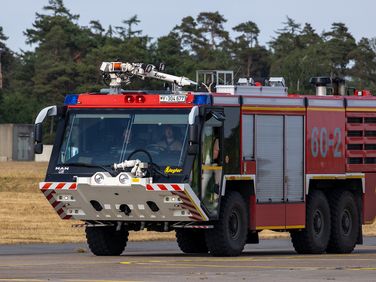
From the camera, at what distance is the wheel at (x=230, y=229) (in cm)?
2591

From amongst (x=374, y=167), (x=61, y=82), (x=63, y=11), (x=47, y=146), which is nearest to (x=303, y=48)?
(x=63, y=11)

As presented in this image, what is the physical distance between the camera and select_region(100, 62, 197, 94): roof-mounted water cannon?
1073 inches

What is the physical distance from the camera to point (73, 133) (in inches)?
1043

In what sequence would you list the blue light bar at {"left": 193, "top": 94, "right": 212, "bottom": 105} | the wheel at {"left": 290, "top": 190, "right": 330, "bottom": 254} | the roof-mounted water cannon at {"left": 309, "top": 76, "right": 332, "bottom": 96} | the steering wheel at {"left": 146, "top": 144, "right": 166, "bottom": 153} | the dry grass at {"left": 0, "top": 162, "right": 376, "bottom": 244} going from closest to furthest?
the steering wheel at {"left": 146, "top": 144, "right": 166, "bottom": 153} → the blue light bar at {"left": 193, "top": 94, "right": 212, "bottom": 105} → the wheel at {"left": 290, "top": 190, "right": 330, "bottom": 254} → the roof-mounted water cannon at {"left": 309, "top": 76, "right": 332, "bottom": 96} → the dry grass at {"left": 0, "top": 162, "right": 376, "bottom": 244}

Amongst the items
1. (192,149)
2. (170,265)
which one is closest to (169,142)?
(192,149)

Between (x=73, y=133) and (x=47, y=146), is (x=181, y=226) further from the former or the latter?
(x=47, y=146)

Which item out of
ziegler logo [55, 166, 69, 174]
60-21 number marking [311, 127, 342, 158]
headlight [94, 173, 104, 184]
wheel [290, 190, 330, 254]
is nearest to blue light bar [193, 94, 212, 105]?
headlight [94, 173, 104, 184]

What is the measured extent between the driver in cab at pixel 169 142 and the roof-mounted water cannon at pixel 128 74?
1.64 meters

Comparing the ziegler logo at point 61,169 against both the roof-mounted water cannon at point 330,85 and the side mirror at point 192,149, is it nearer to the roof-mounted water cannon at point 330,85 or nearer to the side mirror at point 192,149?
the side mirror at point 192,149

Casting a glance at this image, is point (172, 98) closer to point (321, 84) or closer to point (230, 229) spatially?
point (230, 229)

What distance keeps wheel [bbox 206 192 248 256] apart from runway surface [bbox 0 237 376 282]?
0.30 metres

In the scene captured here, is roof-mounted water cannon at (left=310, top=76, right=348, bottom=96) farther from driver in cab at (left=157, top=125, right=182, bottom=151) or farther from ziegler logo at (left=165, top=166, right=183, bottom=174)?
ziegler logo at (left=165, top=166, right=183, bottom=174)

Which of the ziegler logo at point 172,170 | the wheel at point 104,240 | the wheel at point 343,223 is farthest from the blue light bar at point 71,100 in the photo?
the wheel at point 343,223

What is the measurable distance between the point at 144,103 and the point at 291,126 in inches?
119
